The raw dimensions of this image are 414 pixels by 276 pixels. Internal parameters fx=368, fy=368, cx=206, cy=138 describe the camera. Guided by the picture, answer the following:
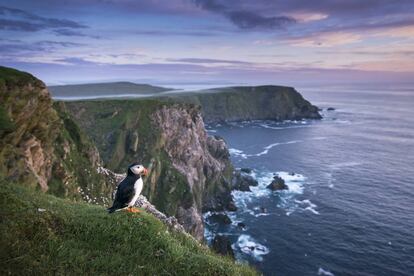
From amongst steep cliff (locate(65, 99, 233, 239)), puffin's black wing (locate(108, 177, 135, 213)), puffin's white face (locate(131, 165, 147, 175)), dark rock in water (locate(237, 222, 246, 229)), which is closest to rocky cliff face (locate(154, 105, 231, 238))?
steep cliff (locate(65, 99, 233, 239))

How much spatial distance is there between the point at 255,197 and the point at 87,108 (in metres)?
58.9

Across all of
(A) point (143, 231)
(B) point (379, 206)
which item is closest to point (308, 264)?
(B) point (379, 206)

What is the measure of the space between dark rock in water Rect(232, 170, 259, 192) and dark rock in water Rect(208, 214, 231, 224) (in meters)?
22.1

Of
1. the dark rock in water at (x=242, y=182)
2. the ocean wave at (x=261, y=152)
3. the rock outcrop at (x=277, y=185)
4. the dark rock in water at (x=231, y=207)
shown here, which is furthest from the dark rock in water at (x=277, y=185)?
the ocean wave at (x=261, y=152)

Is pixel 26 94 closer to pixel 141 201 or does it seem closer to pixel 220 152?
pixel 141 201

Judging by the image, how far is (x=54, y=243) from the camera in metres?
12.0

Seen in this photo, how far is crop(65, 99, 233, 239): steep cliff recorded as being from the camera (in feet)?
310

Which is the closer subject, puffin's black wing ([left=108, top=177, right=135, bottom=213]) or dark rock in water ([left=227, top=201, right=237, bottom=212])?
puffin's black wing ([left=108, top=177, right=135, bottom=213])

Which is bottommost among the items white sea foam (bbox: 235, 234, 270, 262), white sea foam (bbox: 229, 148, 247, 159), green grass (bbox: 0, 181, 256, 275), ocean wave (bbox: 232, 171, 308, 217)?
white sea foam (bbox: 235, 234, 270, 262)

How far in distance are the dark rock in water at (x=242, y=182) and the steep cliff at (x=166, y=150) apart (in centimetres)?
247

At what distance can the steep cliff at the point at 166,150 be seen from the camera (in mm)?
94625

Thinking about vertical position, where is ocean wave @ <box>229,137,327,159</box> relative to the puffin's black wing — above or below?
below

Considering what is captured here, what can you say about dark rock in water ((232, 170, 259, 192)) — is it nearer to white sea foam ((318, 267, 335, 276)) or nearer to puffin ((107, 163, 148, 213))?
white sea foam ((318, 267, 335, 276))

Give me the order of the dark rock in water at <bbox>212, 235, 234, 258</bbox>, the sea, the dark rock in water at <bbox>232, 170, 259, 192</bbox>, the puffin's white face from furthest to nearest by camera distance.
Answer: the dark rock in water at <bbox>232, 170, 259, 192</bbox>, the dark rock in water at <bbox>212, 235, 234, 258</bbox>, the sea, the puffin's white face
